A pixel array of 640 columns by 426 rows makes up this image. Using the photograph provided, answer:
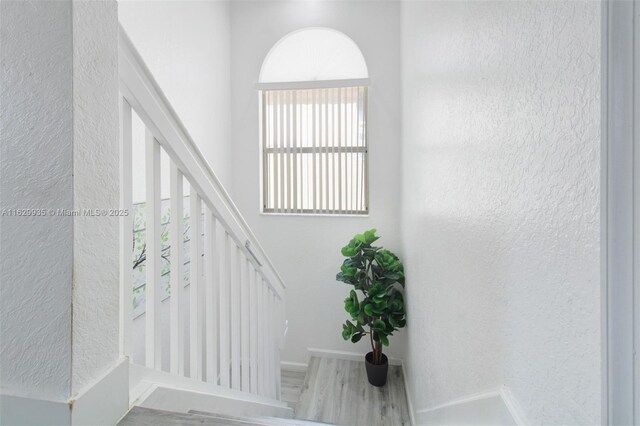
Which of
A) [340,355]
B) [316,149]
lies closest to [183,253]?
[316,149]

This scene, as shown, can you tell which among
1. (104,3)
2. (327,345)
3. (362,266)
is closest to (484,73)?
(104,3)

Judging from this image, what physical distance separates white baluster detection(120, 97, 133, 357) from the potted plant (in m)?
2.02

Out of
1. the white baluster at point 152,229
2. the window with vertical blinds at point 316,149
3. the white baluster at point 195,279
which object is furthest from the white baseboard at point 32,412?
the window with vertical blinds at point 316,149

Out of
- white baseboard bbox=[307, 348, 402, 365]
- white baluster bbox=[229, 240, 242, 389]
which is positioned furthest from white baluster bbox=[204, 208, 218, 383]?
white baseboard bbox=[307, 348, 402, 365]

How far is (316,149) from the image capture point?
302 centimetres

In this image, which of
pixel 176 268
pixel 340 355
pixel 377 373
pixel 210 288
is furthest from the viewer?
pixel 340 355

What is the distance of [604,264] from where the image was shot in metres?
0.40

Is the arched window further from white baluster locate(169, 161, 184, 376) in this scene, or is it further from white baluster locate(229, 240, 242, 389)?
white baluster locate(169, 161, 184, 376)

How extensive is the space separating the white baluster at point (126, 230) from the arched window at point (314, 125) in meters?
2.40

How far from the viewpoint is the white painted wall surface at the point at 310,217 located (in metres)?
2.84

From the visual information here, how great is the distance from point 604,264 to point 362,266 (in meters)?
2.27

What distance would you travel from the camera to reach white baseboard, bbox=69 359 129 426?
0.49 metres

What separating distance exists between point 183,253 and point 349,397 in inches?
88.2

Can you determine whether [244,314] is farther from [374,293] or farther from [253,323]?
[374,293]
